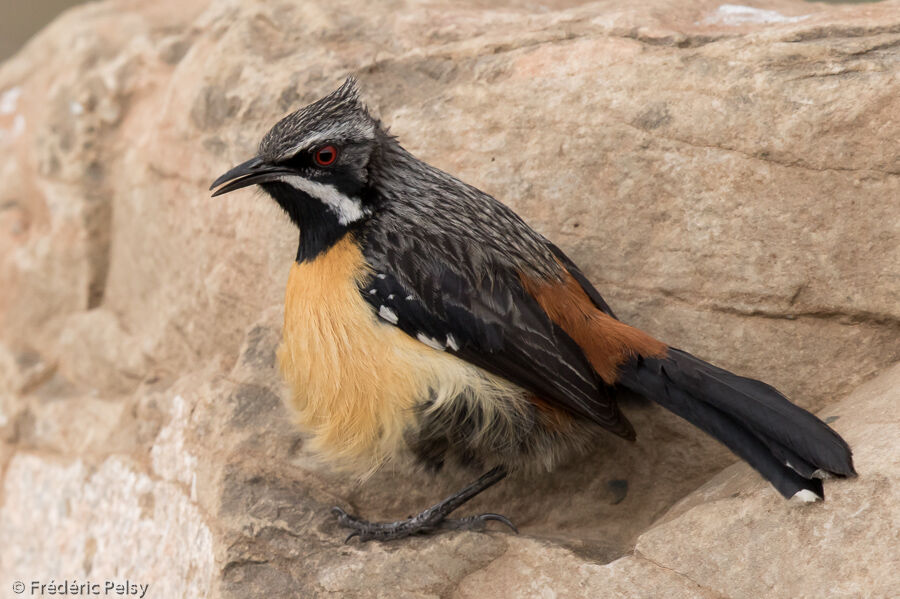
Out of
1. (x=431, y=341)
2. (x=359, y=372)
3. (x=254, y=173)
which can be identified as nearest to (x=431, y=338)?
(x=431, y=341)

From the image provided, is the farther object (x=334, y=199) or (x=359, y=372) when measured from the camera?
(x=334, y=199)

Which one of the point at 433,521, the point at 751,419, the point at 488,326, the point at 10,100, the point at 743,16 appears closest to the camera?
the point at 751,419

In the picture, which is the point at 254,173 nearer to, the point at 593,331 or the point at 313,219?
the point at 313,219

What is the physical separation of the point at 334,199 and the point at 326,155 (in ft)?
0.61

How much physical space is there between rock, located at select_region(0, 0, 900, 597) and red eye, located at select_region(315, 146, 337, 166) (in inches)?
46.1

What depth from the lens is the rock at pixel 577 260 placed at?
3797 millimetres

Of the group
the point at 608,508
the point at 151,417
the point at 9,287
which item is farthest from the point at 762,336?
the point at 9,287

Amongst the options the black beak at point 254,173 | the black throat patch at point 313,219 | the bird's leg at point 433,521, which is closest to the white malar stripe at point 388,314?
the black throat patch at point 313,219

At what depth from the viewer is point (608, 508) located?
4.34m

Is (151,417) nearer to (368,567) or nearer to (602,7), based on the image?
(368,567)

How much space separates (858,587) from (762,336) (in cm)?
144

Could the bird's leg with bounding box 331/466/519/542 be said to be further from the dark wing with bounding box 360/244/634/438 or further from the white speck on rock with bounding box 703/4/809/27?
the white speck on rock with bounding box 703/4/809/27

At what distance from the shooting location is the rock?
3.80m

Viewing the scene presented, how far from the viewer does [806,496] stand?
335cm
